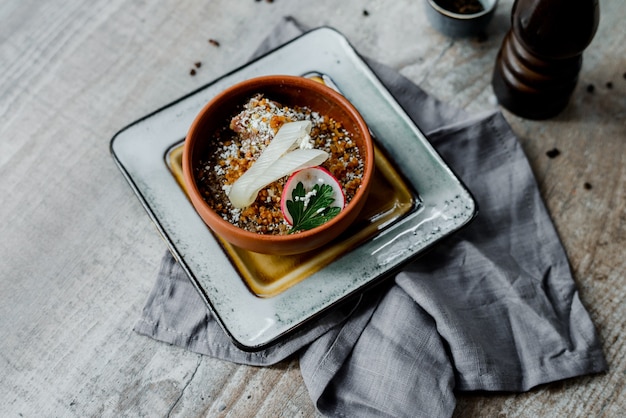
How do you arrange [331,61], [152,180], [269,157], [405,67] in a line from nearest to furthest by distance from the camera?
[269,157] < [152,180] < [331,61] < [405,67]

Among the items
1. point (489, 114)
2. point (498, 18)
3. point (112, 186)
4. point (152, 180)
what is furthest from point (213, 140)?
point (498, 18)

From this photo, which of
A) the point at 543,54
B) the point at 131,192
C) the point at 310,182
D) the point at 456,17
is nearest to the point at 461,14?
the point at 456,17

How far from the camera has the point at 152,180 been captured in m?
1.19

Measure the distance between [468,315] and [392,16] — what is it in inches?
28.4

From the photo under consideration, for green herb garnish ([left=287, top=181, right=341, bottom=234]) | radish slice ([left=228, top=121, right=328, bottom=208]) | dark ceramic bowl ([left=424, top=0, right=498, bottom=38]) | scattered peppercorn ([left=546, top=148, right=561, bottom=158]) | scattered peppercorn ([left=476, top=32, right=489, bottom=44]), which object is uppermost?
radish slice ([left=228, top=121, right=328, bottom=208])

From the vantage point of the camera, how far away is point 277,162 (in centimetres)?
105

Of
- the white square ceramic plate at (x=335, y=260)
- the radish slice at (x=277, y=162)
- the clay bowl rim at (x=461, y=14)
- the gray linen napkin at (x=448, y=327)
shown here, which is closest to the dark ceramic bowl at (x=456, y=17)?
the clay bowl rim at (x=461, y=14)

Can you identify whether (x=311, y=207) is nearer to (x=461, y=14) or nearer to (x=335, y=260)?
(x=335, y=260)

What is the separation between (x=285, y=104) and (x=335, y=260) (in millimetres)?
302

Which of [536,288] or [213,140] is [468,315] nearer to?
[536,288]

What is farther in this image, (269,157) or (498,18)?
(498,18)

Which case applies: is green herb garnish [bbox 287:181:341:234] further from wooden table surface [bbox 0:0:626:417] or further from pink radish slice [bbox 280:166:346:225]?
wooden table surface [bbox 0:0:626:417]

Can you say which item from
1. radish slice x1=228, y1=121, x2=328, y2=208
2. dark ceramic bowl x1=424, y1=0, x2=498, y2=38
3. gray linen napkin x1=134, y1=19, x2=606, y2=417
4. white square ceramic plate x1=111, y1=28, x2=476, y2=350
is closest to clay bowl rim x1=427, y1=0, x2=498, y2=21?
dark ceramic bowl x1=424, y1=0, x2=498, y2=38

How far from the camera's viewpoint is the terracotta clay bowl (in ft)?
3.41
